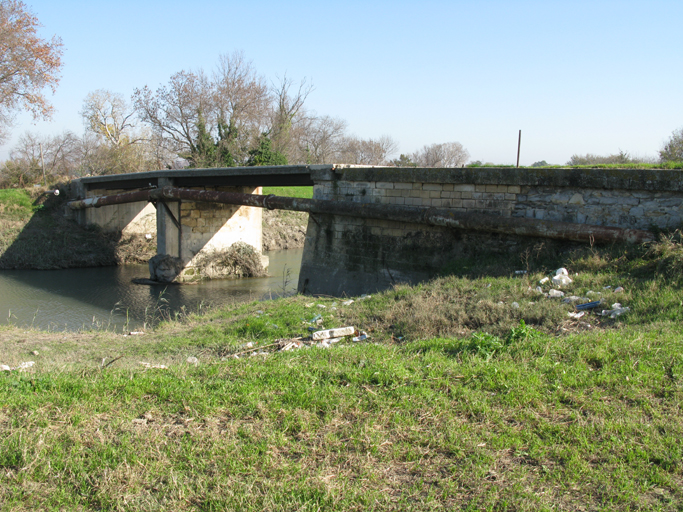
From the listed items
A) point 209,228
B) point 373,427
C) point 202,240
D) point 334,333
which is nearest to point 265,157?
point 209,228

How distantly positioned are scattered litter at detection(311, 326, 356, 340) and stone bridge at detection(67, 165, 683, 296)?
3839 millimetres

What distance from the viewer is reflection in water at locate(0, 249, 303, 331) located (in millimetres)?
12344

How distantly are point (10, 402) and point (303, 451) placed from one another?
228 centimetres

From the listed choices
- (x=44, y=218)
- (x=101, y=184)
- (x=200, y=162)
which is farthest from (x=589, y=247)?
(x=200, y=162)

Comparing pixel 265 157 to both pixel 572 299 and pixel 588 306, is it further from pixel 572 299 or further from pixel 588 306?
pixel 588 306

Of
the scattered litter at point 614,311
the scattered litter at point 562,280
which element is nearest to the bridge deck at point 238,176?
the scattered litter at point 562,280

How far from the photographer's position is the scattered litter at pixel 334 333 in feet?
21.0

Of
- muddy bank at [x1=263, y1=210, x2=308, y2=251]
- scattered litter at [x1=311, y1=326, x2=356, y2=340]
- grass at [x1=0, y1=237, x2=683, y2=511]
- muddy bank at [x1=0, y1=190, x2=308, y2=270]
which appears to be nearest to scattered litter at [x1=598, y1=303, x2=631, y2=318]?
grass at [x1=0, y1=237, x2=683, y2=511]

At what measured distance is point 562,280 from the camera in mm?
7422

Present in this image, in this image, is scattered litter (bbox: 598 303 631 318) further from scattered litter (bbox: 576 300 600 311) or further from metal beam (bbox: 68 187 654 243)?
metal beam (bbox: 68 187 654 243)

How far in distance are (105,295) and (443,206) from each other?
11114 mm

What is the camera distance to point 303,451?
3264mm

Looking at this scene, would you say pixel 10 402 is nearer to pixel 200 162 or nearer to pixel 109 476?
pixel 109 476

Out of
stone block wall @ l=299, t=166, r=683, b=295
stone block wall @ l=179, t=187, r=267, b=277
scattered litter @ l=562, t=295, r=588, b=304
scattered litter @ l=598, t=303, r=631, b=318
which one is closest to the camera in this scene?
scattered litter @ l=598, t=303, r=631, b=318
